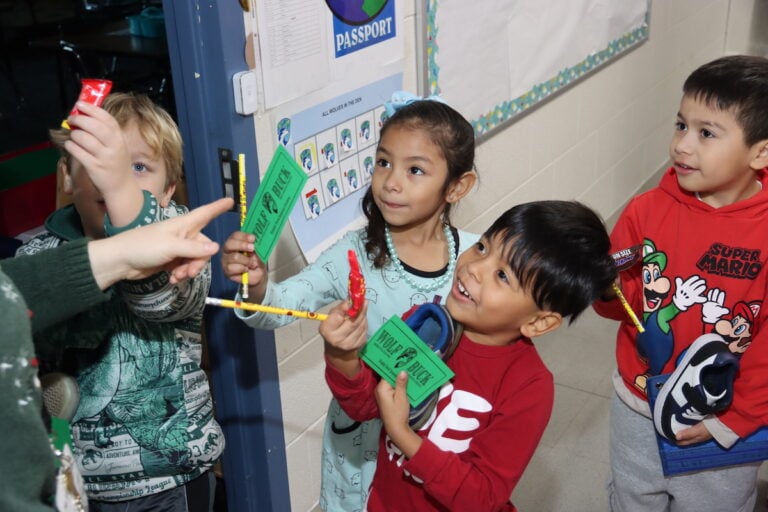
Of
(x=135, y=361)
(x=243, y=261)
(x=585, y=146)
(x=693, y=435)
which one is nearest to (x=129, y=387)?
(x=135, y=361)

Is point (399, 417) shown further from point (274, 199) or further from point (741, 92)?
point (741, 92)

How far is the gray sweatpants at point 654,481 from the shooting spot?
5.47ft

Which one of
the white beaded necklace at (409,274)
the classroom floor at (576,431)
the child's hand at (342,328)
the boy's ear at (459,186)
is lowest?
the classroom floor at (576,431)

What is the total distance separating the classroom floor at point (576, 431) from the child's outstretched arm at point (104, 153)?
158cm

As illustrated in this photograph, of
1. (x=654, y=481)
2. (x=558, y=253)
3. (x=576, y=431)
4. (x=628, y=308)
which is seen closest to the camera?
(x=558, y=253)

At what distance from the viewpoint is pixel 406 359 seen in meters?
1.21

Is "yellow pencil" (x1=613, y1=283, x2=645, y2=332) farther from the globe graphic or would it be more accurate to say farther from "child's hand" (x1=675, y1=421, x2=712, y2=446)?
the globe graphic

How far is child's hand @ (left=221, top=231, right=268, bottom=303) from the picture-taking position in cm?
128

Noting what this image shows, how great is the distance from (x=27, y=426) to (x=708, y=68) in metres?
1.48

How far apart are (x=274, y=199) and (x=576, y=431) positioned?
176 cm

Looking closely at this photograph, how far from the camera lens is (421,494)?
136cm

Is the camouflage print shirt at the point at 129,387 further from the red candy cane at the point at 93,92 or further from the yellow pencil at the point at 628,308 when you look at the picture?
the yellow pencil at the point at 628,308

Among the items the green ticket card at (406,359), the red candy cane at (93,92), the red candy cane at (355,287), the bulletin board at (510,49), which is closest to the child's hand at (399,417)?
the green ticket card at (406,359)

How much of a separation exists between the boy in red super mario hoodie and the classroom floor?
2.08ft
